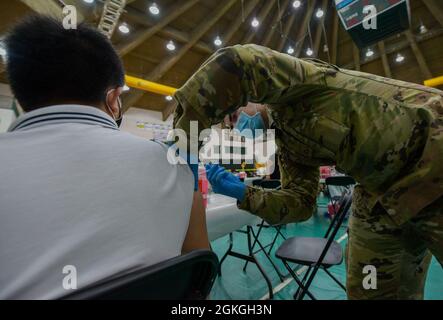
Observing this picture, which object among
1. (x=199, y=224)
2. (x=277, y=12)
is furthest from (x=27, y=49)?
(x=277, y=12)

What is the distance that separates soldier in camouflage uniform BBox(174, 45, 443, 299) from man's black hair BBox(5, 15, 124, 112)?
258 mm

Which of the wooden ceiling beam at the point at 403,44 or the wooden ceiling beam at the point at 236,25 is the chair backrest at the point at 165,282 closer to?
the wooden ceiling beam at the point at 236,25

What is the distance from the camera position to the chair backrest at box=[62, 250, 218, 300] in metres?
0.26

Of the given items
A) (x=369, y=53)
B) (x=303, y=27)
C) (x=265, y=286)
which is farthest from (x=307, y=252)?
(x=369, y=53)

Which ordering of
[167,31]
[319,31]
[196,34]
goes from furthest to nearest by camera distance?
[319,31], [196,34], [167,31]

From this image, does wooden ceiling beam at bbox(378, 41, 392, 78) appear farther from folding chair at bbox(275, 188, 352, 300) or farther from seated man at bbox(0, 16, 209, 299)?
seated man at bbox(0, 16, 209, 299)

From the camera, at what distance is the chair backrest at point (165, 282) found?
0.26 m

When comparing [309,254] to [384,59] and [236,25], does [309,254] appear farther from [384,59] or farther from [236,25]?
[384,59]

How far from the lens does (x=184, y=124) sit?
0.50m

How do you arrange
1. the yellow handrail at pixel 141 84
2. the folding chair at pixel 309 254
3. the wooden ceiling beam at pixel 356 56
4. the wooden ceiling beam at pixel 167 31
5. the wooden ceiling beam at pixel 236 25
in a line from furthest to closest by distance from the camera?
the wooden ceiling beam at pixel 356 56 < the wooden ceiling beam at pixel 236 25 < the wooden ceiling beam at pixel 167 31 < the yellow handrail at pixel 141 84 < the folding chair at pixel 309 254

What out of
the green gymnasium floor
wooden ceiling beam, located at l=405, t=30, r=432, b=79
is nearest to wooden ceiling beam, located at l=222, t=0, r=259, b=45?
wooden ceiling beam, located at l=405, t=30, r=432, b=79

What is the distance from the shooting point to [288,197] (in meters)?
0.82

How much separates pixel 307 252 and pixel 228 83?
1.34 m

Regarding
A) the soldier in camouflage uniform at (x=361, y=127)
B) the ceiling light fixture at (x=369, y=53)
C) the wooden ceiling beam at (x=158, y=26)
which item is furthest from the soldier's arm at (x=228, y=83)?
the ceiling light fixture at (x=369, y=53)
